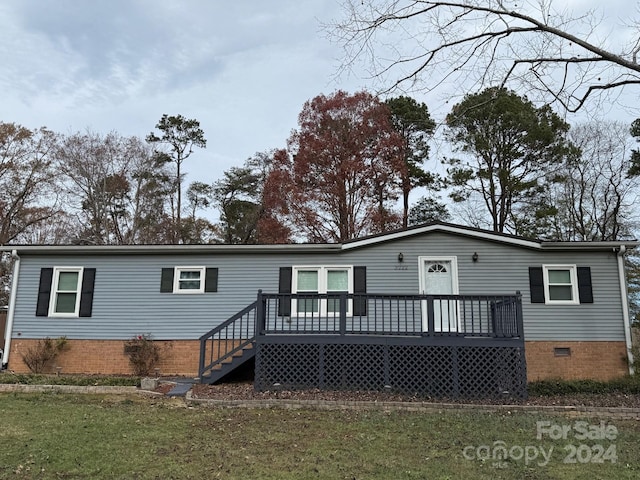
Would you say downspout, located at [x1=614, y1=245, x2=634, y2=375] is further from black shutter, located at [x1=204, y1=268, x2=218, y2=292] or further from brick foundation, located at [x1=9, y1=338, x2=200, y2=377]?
brick foundation, located at [x1=9, y1=338, x2=200, y2=377]

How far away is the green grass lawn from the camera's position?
4.72 meters

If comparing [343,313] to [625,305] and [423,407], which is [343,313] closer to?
[423,407]

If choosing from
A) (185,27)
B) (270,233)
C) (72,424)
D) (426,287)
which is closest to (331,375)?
(426,287)

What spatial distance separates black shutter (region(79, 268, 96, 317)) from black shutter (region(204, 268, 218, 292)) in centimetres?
281

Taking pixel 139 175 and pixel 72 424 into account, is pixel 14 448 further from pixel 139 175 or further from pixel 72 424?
pixel 139 175

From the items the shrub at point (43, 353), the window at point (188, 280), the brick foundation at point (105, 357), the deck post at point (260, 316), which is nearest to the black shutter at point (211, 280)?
the window at point (188, 280)

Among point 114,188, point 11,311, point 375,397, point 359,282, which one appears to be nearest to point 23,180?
point 114,188

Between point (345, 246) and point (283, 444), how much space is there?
21.9ft

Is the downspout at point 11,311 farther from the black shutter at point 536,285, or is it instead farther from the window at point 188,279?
the black shutter at point 536,285

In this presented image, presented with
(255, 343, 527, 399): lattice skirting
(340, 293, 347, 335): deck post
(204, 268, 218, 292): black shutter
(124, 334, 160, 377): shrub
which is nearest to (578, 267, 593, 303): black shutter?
(255, 343, 527, 399): lattice skirting

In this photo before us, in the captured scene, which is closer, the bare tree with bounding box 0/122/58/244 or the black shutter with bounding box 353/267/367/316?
the black shutter with bounding box 353/267/367/316

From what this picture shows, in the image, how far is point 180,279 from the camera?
→ 40.1 ft

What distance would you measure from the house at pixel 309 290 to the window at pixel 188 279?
26 millimetres

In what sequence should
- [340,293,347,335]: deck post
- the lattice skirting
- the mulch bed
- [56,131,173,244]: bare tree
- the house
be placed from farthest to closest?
[56,131,173,244]: bare tree, the house, [340,293,347,335]: deck post, the lattice skirting, the mulch bed
